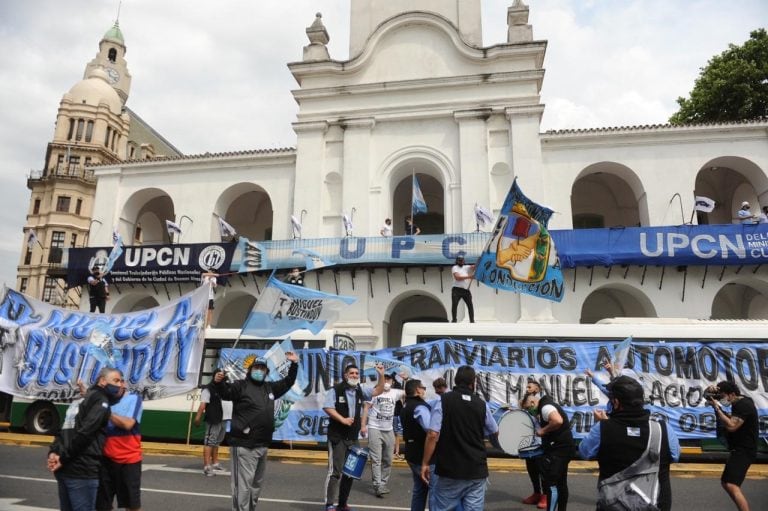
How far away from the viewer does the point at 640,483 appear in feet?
12.8

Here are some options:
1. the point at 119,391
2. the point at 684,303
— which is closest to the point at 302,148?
the point at 684,303

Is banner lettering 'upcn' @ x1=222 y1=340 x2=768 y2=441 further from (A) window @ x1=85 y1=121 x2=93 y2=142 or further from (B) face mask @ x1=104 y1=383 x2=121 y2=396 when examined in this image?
(A) window @ x1=85 y1=121 x2=93 y2=142

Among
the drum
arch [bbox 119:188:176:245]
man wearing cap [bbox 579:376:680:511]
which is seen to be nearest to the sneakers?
the drum

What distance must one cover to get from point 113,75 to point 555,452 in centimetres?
7235

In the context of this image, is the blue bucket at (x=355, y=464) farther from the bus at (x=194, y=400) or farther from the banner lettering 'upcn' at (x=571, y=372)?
the bus at (x=194, y=400)

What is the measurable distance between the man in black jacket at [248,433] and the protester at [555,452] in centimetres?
359

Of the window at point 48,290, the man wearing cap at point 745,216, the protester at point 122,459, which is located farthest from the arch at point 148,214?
the window at point 48,290

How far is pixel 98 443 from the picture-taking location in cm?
468

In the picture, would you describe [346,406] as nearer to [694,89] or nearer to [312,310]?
[312,310]

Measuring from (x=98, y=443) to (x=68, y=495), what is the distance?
0.46 m

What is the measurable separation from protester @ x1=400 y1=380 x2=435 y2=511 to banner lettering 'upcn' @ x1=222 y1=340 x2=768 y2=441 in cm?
424

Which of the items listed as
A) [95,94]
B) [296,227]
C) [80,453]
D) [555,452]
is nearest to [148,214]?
[296,227]

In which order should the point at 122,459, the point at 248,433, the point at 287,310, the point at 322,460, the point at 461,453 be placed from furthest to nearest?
the point at 322,460
the point at 287,310
the point at 248,433
the point at 122,459
the point at 461,453

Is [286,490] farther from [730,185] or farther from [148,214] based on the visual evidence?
[730,185]
